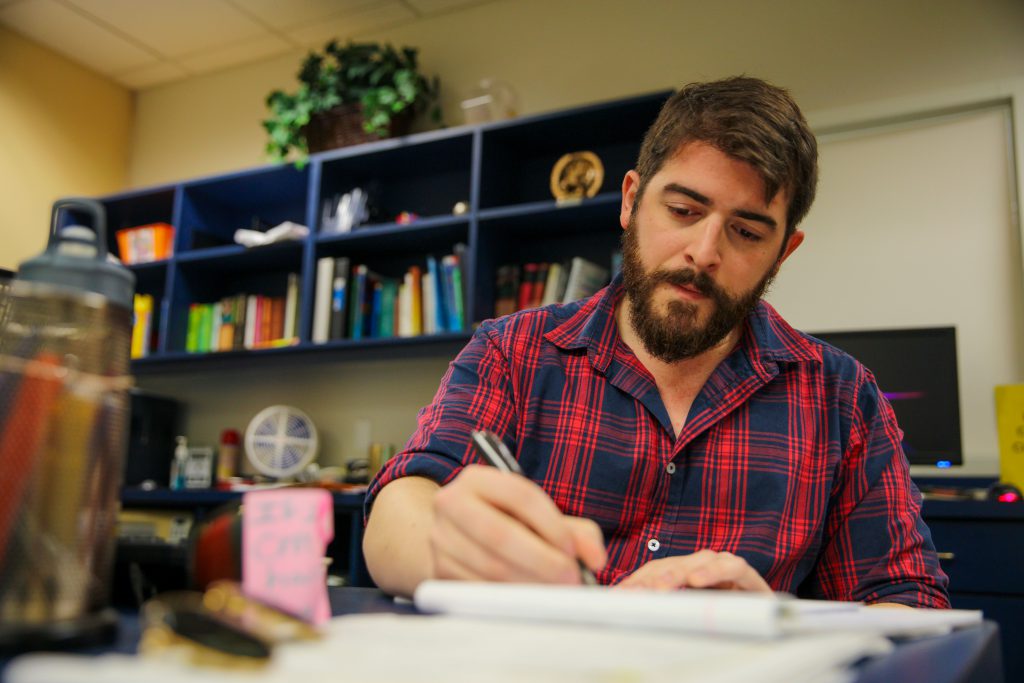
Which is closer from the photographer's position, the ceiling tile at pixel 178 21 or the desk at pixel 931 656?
the desk at pixel 931 656

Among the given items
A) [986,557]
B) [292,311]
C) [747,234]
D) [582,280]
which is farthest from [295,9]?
[986,557]

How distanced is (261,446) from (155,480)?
0.61m

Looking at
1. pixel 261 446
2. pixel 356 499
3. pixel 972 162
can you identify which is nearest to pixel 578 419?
pixel 356 499

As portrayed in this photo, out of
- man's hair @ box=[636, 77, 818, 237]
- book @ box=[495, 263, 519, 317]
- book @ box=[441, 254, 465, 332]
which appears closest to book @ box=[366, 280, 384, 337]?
book @ box=[441, 254, 465, 332]

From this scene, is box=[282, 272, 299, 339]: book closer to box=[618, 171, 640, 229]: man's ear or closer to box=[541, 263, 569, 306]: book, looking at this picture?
box=[541, 263, 569, 306]: book

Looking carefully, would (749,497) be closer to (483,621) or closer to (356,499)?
(483,621)

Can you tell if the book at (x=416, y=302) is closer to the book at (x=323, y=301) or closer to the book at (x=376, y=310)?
the book at (x=376, y=310)

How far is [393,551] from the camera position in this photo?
0.83 m

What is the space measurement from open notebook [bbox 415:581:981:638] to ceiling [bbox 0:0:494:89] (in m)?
3.30

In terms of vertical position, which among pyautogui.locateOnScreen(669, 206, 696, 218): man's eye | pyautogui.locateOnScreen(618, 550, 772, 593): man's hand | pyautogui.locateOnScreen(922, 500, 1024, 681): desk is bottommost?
pyautogui.locateOnScreen(922, 500, 1024, 681): desk

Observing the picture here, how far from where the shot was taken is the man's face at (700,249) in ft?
3.81

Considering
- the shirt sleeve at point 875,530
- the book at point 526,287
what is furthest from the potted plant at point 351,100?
the shirt sleeve at point 875,530

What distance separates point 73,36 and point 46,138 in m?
0.48

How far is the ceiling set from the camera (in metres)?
3.50
